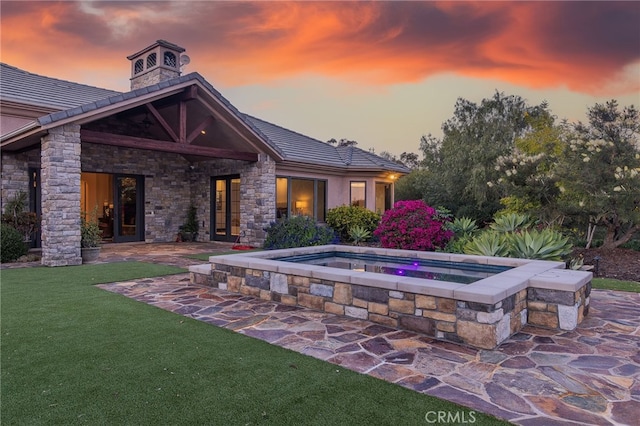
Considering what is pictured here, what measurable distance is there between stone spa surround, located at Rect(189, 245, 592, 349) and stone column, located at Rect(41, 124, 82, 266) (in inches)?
208

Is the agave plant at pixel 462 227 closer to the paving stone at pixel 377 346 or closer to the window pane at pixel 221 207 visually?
the paving stone at pixel 377 346

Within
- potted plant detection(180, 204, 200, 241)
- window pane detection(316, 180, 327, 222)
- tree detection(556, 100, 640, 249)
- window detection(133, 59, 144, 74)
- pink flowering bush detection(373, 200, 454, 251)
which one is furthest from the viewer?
window pane detection(316, 180, 327, 222)

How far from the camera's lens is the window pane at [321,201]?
53.0 ft

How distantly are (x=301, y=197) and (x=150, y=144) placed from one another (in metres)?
6.40

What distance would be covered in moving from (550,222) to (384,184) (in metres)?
7.27

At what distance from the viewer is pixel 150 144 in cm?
1028

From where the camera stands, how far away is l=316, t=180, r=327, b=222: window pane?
53.0 feet

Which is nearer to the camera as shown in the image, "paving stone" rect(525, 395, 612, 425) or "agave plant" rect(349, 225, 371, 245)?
"paving stone" rect(525, 395, 612, 425)

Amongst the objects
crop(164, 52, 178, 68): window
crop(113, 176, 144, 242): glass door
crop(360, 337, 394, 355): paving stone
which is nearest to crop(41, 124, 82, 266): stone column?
crop(113, 176, 144, 242): glass door

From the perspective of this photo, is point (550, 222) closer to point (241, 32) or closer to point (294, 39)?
point (294, 39)

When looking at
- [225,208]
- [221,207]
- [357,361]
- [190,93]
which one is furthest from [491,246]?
[221,207]

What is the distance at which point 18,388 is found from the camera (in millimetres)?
3074

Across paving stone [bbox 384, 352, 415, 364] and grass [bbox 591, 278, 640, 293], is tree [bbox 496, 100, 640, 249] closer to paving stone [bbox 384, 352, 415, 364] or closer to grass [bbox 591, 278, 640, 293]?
grass [bbox 591, 278, 640, 293]

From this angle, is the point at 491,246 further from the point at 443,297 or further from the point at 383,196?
the point at 383,196
